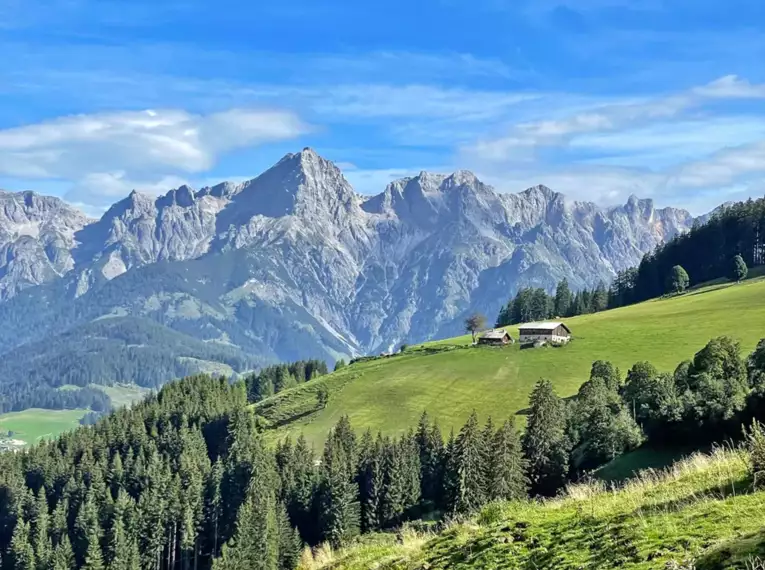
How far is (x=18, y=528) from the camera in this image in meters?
126

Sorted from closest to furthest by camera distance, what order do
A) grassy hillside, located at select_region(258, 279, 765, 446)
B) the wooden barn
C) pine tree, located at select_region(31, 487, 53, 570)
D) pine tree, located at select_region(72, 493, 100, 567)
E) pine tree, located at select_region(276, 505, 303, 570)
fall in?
pine tree, located at select_region(276, 505, 303, 570) → pine tree, located at select_region(31, 487, 53, 570) → pine tree, located at select_region(72, 493, 100, 567) → grassy hillside, located at select_region(258, 279, 765, 446) → the wooden barn

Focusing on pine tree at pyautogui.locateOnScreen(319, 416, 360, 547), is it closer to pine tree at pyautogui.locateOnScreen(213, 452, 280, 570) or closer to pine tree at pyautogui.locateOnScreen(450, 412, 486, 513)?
pine tree at pyautogui.locateOnScreen(213, 452, 280, 570)

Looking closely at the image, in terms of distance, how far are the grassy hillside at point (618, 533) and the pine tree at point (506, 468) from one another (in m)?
56.2

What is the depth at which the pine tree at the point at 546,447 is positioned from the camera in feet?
290

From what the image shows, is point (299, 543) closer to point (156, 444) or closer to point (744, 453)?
point (156, 444)

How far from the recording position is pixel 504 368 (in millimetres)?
157375

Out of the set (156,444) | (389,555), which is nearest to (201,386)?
(156,444)

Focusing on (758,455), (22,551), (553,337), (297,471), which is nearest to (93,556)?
(22,551)

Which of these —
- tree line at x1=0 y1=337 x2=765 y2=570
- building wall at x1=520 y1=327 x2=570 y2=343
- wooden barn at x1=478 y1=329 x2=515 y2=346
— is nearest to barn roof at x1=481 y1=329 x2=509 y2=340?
wooden barn at x1=478 y1=329 x2=515 y2=346

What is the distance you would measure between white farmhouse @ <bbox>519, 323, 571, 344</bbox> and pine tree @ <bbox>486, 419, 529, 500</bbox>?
82.1 meters

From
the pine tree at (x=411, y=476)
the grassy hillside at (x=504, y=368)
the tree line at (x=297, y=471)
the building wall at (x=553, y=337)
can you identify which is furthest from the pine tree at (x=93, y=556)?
the building wall at (x=553, y=337)

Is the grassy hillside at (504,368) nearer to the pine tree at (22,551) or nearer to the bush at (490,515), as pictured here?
the pine tree at (22,551)

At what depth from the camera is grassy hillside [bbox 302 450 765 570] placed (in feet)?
51.3

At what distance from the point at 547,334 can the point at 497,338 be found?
658 inches
